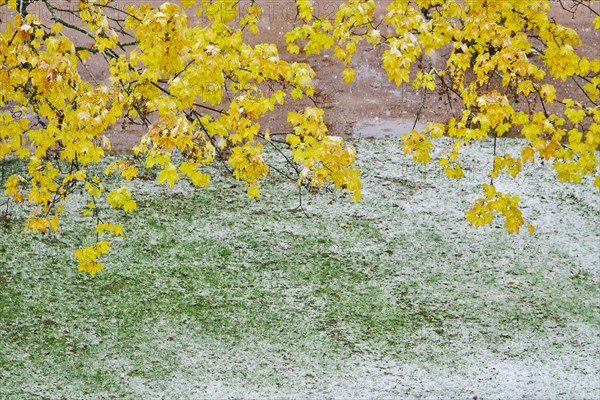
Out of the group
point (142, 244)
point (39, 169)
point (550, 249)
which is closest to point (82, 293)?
point (142, 244)

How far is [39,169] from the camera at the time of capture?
23.7 feet

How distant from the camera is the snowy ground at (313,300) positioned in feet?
28.1

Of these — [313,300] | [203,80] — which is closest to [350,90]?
[313,300]

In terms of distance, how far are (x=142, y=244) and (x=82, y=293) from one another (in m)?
1.49

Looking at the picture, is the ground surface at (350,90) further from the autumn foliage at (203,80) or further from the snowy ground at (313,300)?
the autumn foliage at (203,80)

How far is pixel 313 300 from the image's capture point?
1031cm

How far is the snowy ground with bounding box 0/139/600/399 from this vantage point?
858 cm

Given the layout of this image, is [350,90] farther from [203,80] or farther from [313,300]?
[203,80]

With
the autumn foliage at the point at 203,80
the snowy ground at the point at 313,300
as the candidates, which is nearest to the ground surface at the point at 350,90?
the snowy ground at the point at 313,300

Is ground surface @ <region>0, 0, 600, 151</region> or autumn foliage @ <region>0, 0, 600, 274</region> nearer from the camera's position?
autumn foliage @ <region>0, 0, 600, 274</region>

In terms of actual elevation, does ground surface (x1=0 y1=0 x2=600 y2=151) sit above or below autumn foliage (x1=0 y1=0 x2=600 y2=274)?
below

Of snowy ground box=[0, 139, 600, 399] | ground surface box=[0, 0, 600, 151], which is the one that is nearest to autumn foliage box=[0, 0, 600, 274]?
snowy ground box=[0, 139, 600, 399]

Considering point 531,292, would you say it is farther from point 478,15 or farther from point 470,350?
point 478,15

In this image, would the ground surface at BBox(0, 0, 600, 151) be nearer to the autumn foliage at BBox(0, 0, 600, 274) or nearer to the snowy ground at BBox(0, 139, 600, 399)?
the snowy ground at BBox(0, 139, 600, 399)
